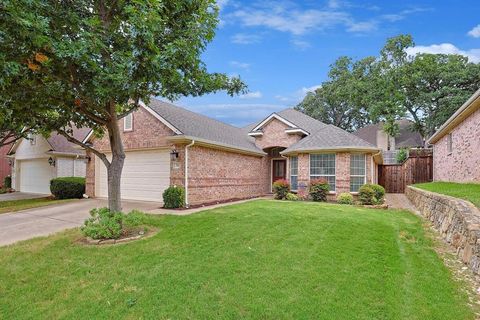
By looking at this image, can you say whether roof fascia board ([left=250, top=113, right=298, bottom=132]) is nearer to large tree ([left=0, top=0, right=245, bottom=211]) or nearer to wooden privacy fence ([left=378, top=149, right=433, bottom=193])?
wooden privacy fence ([left=378, top=149, right=433, bottom=193])

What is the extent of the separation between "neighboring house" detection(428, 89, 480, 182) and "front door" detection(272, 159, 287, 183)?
8.87 metres

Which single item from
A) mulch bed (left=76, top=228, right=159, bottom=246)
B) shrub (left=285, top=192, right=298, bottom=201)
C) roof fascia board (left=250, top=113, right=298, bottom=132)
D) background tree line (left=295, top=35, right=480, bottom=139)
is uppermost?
background tree line (left=295, top=35, right=480, bottom=139)

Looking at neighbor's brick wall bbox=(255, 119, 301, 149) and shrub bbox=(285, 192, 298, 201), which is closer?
shrub bbox=(285, 192, 298, 201)

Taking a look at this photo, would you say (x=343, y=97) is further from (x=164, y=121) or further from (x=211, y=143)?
(x=164, y=121)

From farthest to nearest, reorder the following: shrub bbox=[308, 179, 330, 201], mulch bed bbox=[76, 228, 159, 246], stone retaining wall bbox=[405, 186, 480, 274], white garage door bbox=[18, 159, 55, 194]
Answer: white garage door bbox=[18, 159, 55, 194], shrub bbox=[308, 179, 330, 201], mulch bed bbox=[76, 228, 159, 246], stone retaining wall bbox=[405, 186, 480, 274]

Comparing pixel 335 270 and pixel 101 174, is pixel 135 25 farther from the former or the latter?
pixel 101 174

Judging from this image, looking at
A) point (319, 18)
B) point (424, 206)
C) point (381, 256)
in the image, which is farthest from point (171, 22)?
point (424, 206)

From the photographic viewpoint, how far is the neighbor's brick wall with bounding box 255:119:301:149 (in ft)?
61.2

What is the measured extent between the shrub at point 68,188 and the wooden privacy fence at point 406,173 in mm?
19883

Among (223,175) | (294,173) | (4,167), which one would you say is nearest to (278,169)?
(294,173)

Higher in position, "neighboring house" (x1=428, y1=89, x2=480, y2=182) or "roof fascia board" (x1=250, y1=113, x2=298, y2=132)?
"roof fascia board" (x1=250, y1=113, x2=298, y2=132)

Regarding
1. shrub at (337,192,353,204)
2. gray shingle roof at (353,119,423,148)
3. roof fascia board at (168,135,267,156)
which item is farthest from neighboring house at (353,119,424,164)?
roof fascia board at (168,135,267,156)

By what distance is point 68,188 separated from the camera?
16.9 m

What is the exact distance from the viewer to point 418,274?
5.08 metres
